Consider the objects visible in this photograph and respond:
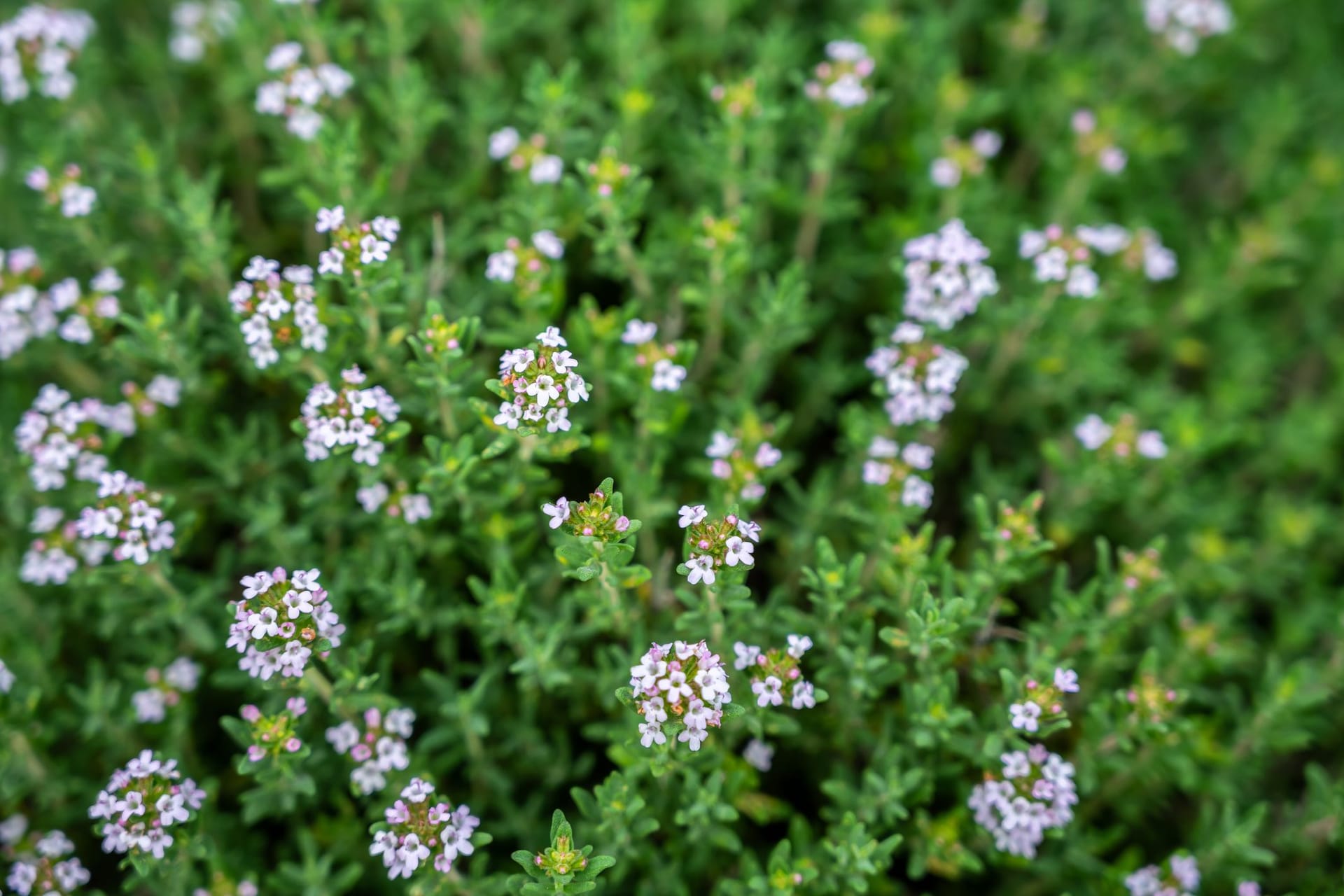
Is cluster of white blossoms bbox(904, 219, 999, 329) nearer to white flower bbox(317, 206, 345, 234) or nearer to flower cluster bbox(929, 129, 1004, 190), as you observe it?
flower cluster bbox(929, 129, 1004, 190)

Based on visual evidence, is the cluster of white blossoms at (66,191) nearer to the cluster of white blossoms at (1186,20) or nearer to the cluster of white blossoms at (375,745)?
the cluster of white blossoms at (375,745)

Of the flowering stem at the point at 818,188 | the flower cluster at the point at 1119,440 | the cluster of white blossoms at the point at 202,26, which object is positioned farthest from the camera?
the cluster of white blossoms at the point at 202,26

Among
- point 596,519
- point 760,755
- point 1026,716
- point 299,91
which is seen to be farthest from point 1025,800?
point 299,91

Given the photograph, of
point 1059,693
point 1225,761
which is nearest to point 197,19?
point 1059,693

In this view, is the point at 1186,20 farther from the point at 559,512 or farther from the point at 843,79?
the point at 559,512

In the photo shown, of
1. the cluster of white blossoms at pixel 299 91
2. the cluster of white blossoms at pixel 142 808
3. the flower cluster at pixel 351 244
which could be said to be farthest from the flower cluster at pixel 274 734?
the cluster of white blossoms at pixel 299 91
